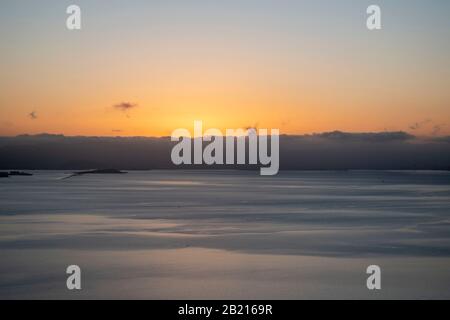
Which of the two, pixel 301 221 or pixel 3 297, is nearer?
pixel 3 297

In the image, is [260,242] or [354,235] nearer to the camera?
[260,242]

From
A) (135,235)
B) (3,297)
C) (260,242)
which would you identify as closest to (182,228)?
(135,235)

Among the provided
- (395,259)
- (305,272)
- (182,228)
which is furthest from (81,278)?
(182,228)
